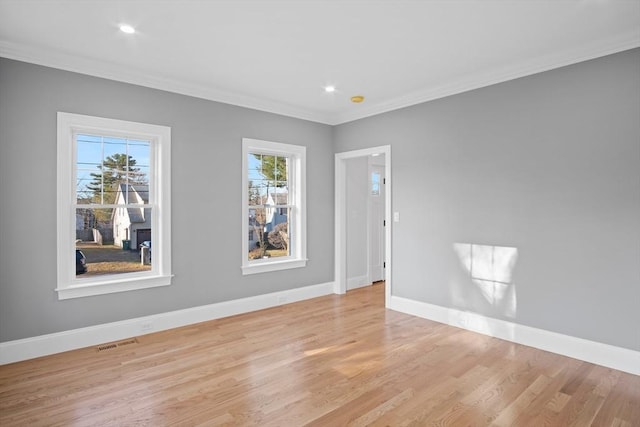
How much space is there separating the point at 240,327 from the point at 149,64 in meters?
2.95

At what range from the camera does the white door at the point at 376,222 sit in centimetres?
645

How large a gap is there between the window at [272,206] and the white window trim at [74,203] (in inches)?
39.0

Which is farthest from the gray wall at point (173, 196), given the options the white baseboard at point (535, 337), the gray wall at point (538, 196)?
the white baseboard at point (535, 337)

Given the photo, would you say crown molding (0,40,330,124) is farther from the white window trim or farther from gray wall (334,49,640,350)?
gray wall (334,49,640,350)

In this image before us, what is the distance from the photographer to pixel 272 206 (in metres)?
5.16

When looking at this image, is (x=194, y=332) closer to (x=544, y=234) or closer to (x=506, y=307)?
(x=506, y=307)

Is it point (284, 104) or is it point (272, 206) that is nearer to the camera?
point (284, 104)

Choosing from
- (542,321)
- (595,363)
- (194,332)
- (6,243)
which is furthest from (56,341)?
(595,363)

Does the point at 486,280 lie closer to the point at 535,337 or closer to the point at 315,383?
the point at 535,337

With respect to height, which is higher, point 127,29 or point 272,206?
point 127,29

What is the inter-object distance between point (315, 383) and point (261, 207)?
8.97 ft

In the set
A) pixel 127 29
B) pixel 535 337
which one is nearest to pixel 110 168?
pixel 127 29

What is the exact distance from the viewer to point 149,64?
3.60 m

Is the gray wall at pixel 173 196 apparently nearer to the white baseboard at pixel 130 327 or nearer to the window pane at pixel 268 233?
the white baseboard at pixel 130 327
